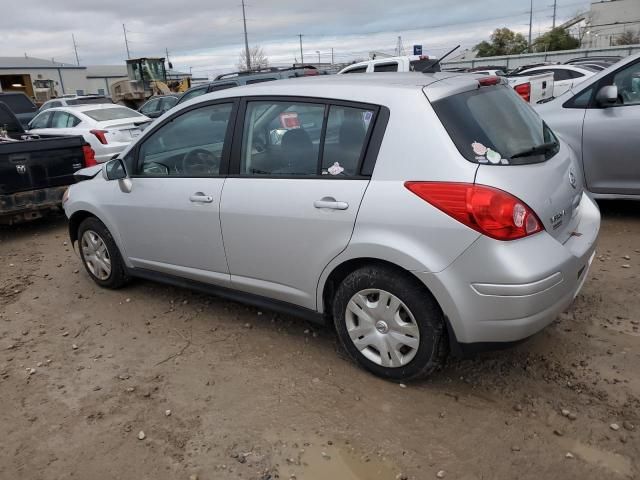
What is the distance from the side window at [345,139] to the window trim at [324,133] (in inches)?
0.8

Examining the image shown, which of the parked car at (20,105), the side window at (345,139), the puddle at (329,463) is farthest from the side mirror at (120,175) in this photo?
the parked car at (20,105)

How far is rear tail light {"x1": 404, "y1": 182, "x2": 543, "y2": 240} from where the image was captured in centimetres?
256

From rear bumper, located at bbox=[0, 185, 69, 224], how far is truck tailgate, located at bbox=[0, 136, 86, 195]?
66mm

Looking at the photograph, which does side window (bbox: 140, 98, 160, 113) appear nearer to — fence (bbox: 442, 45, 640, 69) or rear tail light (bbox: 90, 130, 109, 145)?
rear tail light (bbox: 90, 130, 109, 145)

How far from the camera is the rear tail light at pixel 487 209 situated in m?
2.56

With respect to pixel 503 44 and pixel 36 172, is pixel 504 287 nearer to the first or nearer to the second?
pixel 36 172

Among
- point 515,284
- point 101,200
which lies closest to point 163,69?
point 101,200

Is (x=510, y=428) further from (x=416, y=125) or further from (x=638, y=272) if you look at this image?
(x=638, y=272)

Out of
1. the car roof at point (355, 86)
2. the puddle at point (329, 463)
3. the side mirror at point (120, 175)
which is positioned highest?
the car roof at point (355, 86)

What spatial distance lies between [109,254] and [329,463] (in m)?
2.90

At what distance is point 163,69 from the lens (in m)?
36.9

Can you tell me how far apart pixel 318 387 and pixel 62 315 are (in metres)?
2.52

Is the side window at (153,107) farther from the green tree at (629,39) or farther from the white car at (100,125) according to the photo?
the green tree at (629,39)

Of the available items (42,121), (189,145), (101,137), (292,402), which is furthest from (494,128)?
Result: (42,121)
